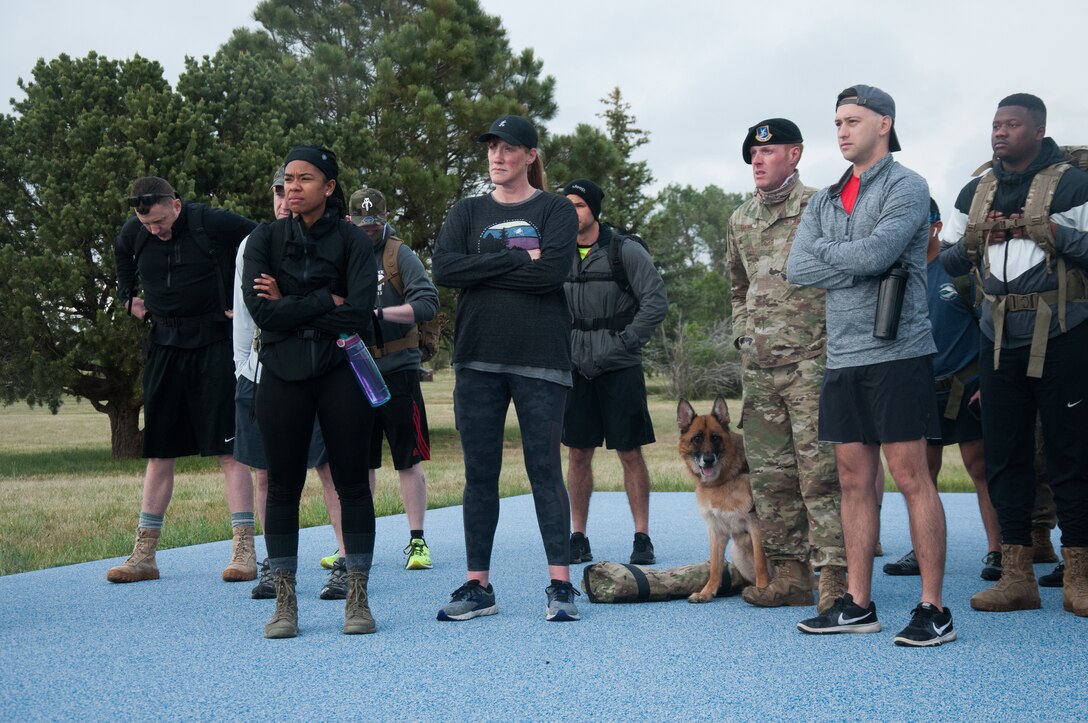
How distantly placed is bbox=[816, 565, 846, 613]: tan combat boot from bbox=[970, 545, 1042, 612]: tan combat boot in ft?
2.10

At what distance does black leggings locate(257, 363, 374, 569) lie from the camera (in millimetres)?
4613

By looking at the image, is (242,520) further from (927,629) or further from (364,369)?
(927,629)

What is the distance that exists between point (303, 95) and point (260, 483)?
16.7m

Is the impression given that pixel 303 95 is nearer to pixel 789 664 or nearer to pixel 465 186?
pixel 465 186

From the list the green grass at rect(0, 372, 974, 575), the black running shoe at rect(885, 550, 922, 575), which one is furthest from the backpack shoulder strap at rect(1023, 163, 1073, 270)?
the green grass at rect(0, 372, 974, 575)

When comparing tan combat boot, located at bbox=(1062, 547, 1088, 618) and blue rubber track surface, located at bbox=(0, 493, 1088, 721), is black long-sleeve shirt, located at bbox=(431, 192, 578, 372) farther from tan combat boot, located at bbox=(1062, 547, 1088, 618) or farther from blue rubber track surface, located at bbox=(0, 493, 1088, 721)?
tan combat boot, located at bbox=(1062, 547, 1088, 618)

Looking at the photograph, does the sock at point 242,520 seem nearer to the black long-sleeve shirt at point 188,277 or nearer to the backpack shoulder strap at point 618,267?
the black long-sleeve shirt at point 188,277

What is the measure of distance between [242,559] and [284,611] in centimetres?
167

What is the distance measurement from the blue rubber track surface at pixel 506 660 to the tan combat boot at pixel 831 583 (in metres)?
0.18

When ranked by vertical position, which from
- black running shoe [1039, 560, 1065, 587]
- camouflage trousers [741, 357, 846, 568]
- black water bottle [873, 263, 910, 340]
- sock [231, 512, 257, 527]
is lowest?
black running shoe [1039, 560, 1065, 587]

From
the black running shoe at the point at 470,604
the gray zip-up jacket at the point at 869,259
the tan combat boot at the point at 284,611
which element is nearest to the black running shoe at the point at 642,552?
the black running shoe at the point at 470,604

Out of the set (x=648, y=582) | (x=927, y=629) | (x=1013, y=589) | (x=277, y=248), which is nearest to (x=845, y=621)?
(x=927, y=629)

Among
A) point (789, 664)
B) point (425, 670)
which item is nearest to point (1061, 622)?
point (789, 664)

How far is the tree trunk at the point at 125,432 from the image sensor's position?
2034 centimetres
